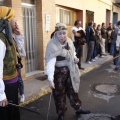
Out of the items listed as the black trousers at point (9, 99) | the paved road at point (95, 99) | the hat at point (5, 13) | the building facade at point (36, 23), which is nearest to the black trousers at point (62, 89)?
the paved road at point (95, 99)

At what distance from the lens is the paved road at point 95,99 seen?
4.30 meters

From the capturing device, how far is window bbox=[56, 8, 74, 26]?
8584 mm

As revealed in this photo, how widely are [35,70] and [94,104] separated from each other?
10.1 ft

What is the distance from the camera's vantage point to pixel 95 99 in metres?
5.14

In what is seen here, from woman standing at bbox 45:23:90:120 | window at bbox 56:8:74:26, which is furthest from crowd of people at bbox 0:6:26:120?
window at bbox 56:8:74:26

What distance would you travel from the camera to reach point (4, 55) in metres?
2.49

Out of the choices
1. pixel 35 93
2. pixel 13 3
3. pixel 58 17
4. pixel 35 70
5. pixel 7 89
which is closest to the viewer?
pixel 7 89

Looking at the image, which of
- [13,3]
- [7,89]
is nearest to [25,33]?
[13,3]

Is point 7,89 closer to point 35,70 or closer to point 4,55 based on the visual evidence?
point 4,55

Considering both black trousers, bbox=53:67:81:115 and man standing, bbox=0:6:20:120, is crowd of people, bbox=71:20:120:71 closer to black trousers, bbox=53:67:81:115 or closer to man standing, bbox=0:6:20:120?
black trousers, bbox=53:67:81:115

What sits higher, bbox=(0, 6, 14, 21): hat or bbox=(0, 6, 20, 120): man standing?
bbox=(0, 6, 14, 21): hat

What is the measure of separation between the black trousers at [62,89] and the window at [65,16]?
16.5ft

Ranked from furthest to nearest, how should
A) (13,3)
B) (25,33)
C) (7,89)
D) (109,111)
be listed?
1. (25,33)
2. (13,3)
3. (109,111)
4. (7,89)

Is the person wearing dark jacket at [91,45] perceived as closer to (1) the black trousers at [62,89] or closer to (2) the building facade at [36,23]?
(2) the building facade at [36,23]
